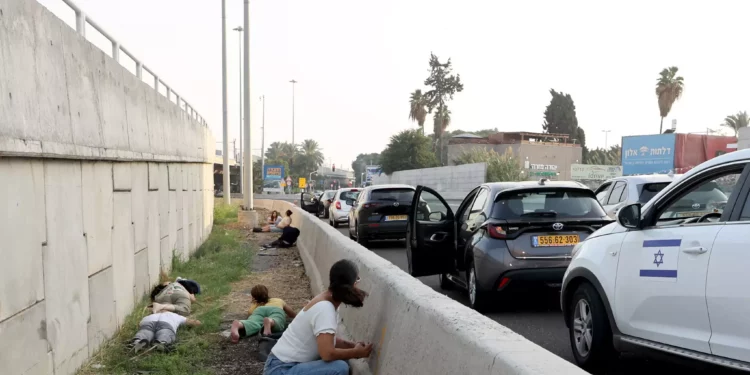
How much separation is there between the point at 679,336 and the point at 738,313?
1.95 feet

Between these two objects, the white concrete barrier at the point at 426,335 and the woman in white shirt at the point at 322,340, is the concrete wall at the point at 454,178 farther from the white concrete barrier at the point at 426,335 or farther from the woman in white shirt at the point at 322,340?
the woman in white shirt at the point at 322,340

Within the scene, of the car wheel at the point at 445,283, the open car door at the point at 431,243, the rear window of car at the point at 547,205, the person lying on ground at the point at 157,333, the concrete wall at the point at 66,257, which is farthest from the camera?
the car wheel at the point at 445,283

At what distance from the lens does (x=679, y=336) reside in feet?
14.1

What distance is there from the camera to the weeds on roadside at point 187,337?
5914 mm

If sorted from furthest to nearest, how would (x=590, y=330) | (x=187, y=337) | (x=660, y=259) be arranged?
(x=187, y=337) < (x=590, y=330) < (x=660, y=259)

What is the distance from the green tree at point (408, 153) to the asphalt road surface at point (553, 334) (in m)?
61.1

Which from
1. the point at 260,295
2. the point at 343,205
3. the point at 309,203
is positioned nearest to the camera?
the point at 260,295

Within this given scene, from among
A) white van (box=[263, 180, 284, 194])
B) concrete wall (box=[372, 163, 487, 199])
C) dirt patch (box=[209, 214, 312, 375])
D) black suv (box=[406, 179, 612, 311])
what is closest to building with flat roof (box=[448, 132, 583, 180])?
concrete wall (box=[372, 163, 487, 199])

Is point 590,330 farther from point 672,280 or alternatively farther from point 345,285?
point 345,285

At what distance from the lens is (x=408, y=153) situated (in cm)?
7206

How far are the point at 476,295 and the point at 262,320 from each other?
2.48 metres

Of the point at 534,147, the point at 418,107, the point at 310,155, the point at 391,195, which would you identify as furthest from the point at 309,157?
the point at 391,195

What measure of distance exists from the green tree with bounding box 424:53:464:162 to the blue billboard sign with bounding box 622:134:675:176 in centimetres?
3154

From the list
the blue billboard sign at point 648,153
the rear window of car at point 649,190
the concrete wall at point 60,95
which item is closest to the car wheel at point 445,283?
the rear window of car at point 649,190
